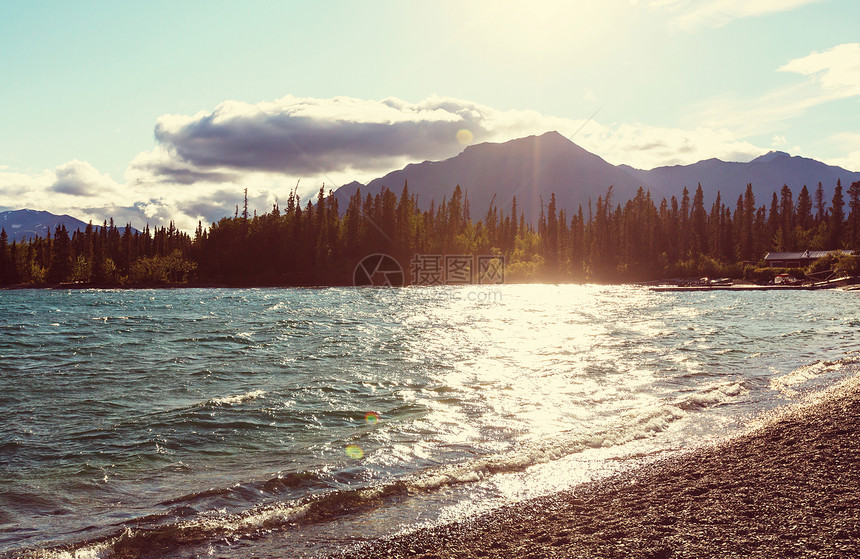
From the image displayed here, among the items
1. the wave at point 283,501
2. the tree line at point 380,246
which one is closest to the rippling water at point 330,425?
the wave at point 283,501

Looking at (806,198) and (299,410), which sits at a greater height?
(806,198)

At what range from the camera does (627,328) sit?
3694cm

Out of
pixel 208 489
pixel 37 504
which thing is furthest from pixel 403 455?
pixel 37 504

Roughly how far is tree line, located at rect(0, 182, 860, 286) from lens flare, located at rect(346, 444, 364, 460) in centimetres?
14954

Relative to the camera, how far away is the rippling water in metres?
8.45

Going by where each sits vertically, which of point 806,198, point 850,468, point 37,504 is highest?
point 806,198

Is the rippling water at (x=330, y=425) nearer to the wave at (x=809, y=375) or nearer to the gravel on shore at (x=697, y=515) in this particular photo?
the wave at (x=809, y=375)

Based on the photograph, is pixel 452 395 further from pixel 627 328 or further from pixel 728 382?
pixel 627 328

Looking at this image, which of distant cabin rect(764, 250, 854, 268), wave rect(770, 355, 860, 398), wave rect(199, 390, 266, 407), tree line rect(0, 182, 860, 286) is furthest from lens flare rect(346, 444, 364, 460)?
tree line rect(0, 182, 860, 286)

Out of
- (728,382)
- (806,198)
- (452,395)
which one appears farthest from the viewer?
(806,198)

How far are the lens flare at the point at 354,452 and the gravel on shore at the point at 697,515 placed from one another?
13.5ft

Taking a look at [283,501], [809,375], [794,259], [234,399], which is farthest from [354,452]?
[794,259]

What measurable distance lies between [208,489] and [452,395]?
29.3 ft

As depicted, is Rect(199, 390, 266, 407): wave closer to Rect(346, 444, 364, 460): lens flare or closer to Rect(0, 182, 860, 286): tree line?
Rect(346, 444, 364, 460): lens flare
